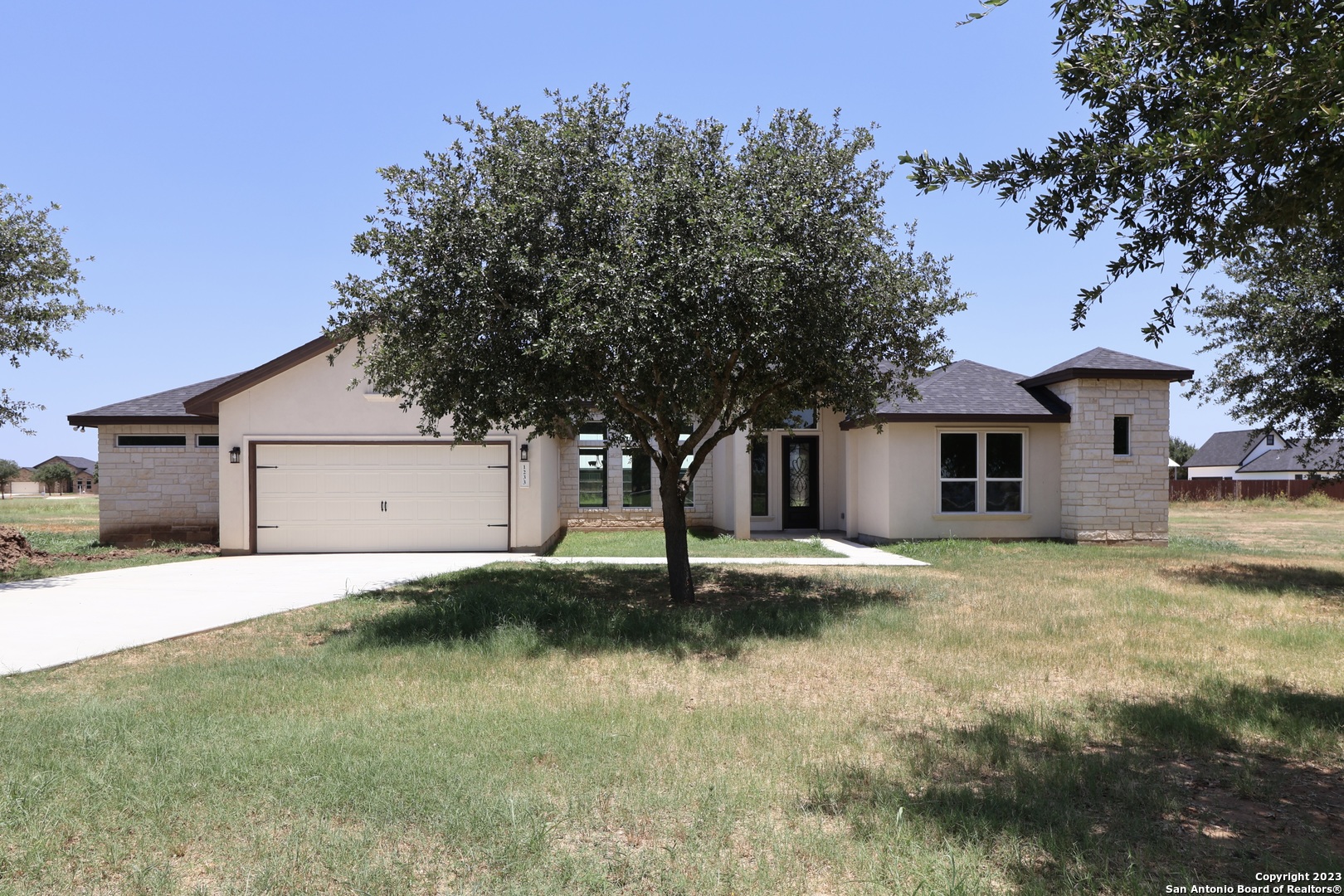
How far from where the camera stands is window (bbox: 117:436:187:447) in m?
19.1

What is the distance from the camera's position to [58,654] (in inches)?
313

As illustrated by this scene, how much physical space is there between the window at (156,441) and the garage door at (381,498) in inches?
141

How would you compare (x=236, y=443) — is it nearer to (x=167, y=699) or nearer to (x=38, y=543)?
(x=38, y=543)

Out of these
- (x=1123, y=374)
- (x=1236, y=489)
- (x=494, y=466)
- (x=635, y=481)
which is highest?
(x=1123, y=374)

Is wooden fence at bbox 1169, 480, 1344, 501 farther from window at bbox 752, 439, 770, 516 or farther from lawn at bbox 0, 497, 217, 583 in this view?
lawn at bbox 0, 497, 217, 583

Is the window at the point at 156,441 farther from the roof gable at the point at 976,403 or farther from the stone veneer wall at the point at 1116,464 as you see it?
the stone veneer wall at the point at 1116,464

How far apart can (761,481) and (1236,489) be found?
3147 centimetres

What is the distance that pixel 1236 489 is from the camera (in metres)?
41.0

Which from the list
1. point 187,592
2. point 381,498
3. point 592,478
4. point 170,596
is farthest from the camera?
point 592,478

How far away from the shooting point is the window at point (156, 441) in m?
19.1

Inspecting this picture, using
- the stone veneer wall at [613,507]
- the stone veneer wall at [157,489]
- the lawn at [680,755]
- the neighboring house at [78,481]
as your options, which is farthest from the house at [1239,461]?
the neighboring house at [78,481]

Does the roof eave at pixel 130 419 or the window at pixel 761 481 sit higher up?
the roof eave at pixel 130 419

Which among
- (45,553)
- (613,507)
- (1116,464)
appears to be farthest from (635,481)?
(45,553)

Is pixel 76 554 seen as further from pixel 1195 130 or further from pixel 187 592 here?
pixel 1195 130
